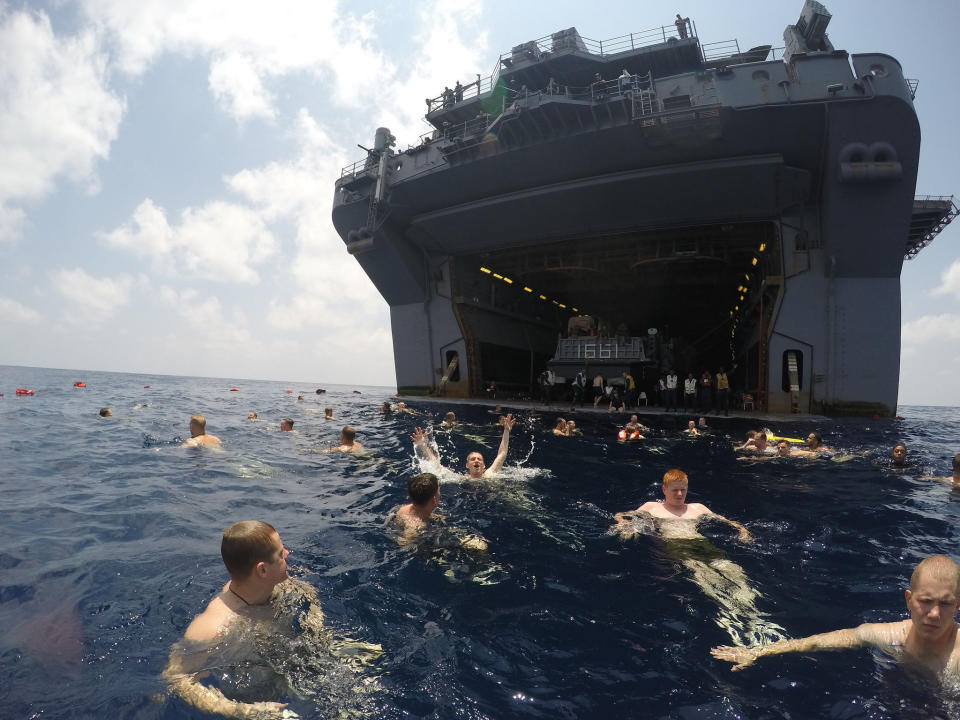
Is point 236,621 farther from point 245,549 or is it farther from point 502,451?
point 502,451

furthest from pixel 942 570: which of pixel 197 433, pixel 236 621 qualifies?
pixel 197 433

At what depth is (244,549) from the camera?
325cm

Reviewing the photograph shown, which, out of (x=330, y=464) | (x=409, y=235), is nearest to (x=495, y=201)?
(x=409, y=235)

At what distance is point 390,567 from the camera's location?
5070mm

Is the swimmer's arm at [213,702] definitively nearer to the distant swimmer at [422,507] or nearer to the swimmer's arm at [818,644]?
the distant swimmer at [422,507]

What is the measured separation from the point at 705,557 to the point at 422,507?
332cm

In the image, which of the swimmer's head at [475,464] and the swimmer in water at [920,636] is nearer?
the swimmer in water at [920,636]

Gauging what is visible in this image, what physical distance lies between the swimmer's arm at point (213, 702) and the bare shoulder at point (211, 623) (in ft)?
0.70

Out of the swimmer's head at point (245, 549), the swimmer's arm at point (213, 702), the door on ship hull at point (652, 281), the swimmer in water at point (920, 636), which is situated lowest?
the swimmer's arm at point (213, 702)

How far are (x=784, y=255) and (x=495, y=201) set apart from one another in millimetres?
14397

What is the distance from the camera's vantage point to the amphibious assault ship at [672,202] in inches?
757

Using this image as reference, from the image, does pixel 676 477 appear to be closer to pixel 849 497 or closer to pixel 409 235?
pixel 849 497

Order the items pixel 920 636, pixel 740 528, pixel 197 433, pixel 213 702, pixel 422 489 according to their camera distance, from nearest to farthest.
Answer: pixel 213 702 < pixel 920 636 < pixel 422 489 < pixel 740 528 < pixel 197 433

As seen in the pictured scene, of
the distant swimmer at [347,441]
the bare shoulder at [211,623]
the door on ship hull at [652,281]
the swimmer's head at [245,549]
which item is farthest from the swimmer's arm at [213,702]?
the door on ship hull at [652,281]
